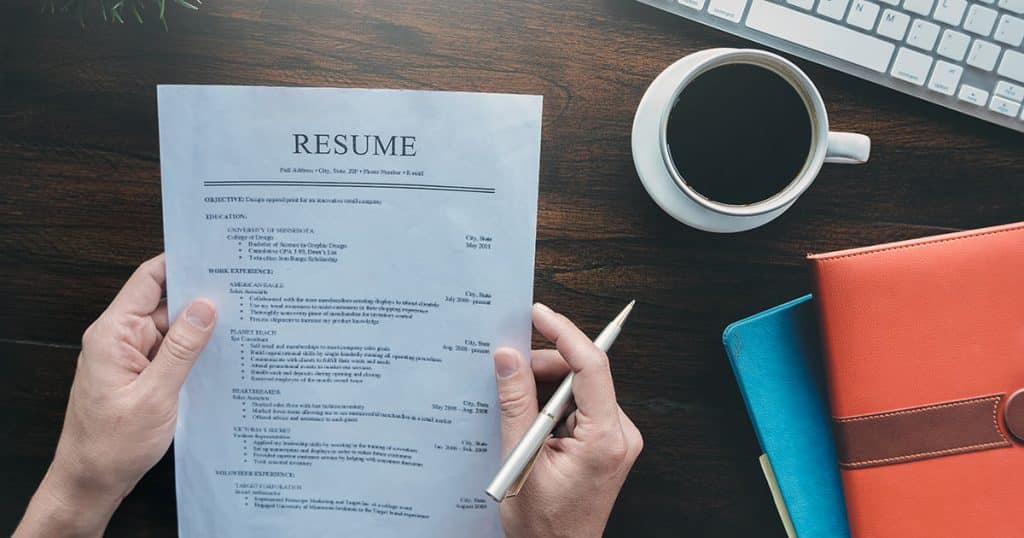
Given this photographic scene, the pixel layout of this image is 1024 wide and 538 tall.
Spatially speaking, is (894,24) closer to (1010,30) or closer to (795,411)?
(1010,30)

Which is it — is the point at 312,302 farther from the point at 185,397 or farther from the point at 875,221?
the point at 875,221

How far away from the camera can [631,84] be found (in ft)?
1.88

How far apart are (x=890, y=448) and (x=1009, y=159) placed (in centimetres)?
27

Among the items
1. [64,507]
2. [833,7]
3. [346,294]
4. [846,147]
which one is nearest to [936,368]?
[846,147]

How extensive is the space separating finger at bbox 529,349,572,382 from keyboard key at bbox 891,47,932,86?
35 centimetres

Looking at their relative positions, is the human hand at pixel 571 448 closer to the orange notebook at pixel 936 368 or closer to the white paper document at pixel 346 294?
the white paper document at pixel 346 294

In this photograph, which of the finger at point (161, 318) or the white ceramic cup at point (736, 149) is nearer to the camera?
the white ceramic cup at point (736, 149)

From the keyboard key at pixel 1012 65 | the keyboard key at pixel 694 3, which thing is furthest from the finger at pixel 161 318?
the keyboard key at pixel 1012 65

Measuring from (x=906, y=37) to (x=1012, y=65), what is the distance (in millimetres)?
85

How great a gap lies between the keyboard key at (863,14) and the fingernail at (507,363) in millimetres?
371

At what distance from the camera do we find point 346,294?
57 cm

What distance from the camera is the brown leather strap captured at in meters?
0.53

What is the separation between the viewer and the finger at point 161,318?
584 mm

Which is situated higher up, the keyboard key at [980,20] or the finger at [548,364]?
the keyboard key at [980,20]
